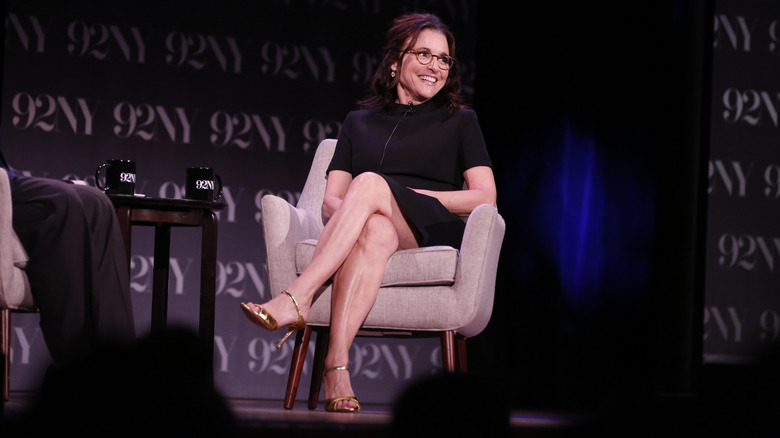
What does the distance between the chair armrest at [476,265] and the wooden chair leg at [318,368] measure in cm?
46

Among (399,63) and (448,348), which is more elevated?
(399,63)

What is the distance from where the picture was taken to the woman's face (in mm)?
2996

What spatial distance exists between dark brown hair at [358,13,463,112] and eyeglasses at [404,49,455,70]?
1.3 inches

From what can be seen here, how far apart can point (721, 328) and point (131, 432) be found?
11.7ft

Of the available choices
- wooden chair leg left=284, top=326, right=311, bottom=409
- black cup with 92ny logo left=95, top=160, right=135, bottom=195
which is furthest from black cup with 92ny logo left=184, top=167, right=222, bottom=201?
wooden chair leg left=284, top=326, right=311, bottom=409

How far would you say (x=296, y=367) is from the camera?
2719 millimetres

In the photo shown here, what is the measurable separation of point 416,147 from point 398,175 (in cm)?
11

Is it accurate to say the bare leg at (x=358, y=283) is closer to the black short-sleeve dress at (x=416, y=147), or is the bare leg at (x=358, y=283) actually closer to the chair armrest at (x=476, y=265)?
the chair armrest at (x=476, y=265)

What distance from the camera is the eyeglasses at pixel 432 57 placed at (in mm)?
2980

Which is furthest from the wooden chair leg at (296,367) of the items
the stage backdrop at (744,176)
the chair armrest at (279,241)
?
the stage backdrop at (744,176)

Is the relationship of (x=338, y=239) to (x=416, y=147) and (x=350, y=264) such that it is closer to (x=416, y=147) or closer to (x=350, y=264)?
(x=350, y=264)

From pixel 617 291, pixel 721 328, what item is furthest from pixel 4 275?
pixel 721 328

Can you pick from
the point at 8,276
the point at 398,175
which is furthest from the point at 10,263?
the point at 398,175

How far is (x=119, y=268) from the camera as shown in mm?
2539
